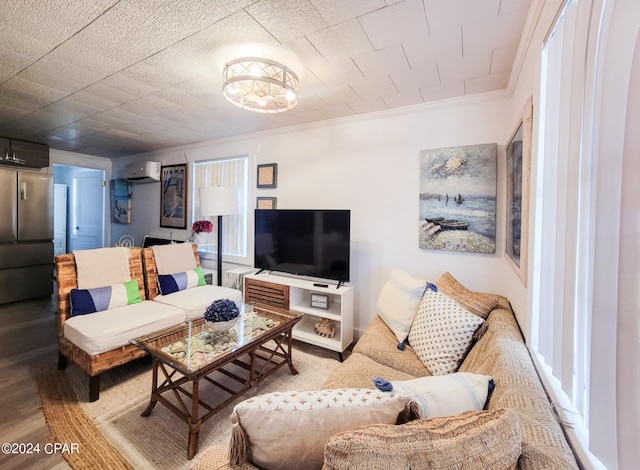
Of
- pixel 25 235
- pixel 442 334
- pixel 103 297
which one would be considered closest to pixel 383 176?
pixel 442 334

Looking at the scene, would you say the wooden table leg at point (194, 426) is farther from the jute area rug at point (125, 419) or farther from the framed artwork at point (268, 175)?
the framed artwork at point (268, 175)

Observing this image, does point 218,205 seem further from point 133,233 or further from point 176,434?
point 133,233

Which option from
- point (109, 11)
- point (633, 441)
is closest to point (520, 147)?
point (633, 441)

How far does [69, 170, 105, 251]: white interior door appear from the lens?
5.42 m

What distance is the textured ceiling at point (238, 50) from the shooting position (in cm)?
142

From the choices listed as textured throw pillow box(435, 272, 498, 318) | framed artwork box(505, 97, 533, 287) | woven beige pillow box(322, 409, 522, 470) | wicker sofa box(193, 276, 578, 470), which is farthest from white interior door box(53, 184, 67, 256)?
framed artwork box(505, 97, 533, 287)

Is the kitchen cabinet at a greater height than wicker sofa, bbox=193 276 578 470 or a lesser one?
greater

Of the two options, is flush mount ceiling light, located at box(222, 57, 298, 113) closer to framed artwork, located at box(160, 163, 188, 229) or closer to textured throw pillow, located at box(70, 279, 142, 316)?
textured throw pillow, located at box(70, 279, 142, 316)

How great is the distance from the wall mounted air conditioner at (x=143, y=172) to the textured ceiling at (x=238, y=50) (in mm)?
1491

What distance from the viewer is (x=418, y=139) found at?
2598 millimetres

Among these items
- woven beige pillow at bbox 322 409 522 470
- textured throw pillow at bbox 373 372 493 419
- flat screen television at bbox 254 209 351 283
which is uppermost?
flat screen television at bbox 254 209 351 283

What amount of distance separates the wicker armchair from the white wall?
81.4 inches

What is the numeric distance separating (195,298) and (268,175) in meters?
1.71

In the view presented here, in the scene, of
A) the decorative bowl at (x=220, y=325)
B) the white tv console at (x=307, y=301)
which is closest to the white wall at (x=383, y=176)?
the white tv console at (x=307, y=301)
